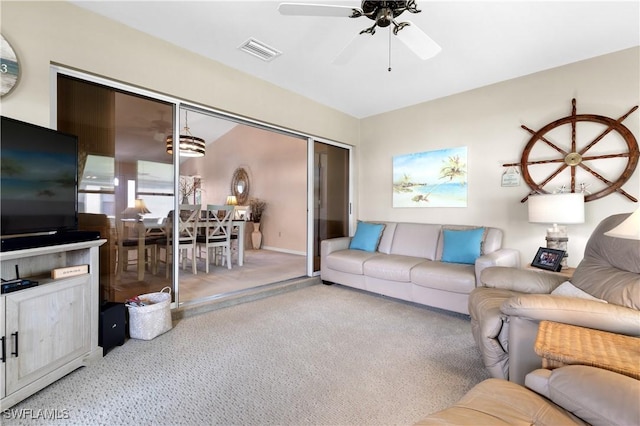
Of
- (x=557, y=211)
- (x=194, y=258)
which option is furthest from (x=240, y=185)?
(x=557, y=211)

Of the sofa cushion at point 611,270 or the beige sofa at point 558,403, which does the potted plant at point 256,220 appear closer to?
the sofa cushion at point 611,270

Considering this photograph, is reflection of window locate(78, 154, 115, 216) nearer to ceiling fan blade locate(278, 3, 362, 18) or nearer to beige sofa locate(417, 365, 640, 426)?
ceiling fan blade locate(278, 3, 362, 18)

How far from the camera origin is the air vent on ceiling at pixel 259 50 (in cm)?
271

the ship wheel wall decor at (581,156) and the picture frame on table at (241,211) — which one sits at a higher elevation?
the ship wheel wall decor at (581,156)

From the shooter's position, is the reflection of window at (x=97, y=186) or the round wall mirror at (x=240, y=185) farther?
the round wall mirror at (x=240, y=185)

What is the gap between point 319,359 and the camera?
2117 millimetres

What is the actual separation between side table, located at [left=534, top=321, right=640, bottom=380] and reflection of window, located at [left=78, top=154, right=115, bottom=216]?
10.3 feet

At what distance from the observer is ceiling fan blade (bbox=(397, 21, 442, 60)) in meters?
1.93

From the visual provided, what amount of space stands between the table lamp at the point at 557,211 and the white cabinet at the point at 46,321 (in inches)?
149

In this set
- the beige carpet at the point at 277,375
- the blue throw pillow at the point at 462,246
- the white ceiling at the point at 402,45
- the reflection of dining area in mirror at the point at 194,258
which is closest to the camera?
the beige carpet at the point at 277,375

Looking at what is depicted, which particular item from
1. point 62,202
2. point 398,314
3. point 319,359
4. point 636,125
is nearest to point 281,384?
point 319,359

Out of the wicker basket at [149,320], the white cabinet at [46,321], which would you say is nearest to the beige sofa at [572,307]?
the wicker basket at [149,320]

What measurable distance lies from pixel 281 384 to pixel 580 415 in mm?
1478

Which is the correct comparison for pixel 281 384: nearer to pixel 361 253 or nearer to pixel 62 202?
pixel 62 202
